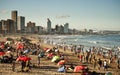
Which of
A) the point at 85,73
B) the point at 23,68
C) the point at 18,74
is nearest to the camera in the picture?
the point at 85,73

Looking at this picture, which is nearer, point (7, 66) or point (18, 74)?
point (18, 74)

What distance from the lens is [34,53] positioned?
39.2 metres

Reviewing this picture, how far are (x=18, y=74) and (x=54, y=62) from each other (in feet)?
29.2

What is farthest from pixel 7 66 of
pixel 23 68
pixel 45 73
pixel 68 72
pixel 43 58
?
pixel 43 58

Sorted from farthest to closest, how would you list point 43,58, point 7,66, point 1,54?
point 43,58 → point 1,54 → point 7,66

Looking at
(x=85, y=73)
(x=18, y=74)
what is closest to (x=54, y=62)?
(x=18, y=74)

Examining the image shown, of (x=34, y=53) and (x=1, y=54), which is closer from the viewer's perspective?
(x=1, y=54)

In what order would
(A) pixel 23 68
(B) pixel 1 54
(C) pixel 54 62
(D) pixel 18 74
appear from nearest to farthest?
(D) pixel 18 74
(A) pixel 23 68
(B) pixel 1 54
(C) pixel 54 62

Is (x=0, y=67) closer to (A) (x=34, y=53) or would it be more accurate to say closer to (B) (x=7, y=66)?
(B) (x=7, y=66)

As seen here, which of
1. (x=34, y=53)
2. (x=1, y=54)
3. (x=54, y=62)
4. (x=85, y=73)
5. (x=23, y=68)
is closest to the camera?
(x=85, y=73)

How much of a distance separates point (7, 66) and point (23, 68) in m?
2.82

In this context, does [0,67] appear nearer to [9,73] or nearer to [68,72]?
[9,73]

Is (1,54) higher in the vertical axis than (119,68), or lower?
higher

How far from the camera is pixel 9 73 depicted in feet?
72.0
